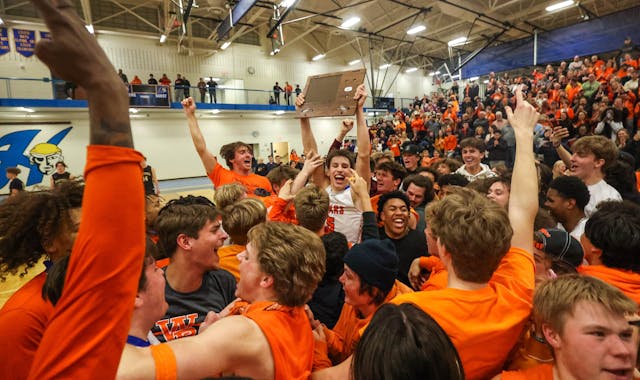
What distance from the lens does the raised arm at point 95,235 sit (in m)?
0.64

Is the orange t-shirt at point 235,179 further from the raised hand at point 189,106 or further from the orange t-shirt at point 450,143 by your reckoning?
the orange t-shirt at point 450,143

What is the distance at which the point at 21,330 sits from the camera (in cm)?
116

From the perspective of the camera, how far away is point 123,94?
70 centimetres

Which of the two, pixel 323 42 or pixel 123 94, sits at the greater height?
pixel 323 42

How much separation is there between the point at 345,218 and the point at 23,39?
21091 millimetres

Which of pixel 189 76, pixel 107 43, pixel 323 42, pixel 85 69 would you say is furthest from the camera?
pixel 323 42

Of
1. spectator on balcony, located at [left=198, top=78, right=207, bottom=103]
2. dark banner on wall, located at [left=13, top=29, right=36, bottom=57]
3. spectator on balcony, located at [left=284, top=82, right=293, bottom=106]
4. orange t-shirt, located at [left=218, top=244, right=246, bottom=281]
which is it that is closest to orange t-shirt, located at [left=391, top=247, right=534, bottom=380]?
orange t-shirt, located at [left=218, top=244, right=246, bottom=281]

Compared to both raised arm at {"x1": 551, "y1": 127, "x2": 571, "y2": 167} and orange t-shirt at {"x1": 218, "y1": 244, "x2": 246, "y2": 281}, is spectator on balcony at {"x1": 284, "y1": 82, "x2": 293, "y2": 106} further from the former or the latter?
orange t-shirt at {"x1": 218, "y1": 244, "x2": 246, "y2": 281}

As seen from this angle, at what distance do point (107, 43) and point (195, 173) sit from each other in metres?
8.35

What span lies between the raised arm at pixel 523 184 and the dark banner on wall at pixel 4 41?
22389 mm

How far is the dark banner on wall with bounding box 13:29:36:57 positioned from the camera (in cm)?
1619

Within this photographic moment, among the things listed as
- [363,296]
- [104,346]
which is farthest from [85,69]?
[363,296]

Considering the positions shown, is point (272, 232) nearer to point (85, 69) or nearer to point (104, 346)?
point (104, 346)

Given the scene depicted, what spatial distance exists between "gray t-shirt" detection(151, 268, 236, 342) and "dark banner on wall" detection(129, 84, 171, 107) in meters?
16.1
